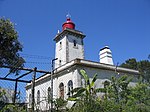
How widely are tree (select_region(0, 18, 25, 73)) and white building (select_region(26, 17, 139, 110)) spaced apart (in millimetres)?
2838

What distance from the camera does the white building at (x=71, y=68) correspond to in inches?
780

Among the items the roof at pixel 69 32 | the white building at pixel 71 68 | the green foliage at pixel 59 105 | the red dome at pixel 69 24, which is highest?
the red dome at pixel 69 24

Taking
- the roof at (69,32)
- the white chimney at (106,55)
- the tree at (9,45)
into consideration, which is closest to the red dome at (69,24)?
the roof at (69,32)

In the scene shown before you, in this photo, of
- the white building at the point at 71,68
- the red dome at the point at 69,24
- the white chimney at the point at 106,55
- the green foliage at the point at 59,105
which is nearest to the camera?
the green foliage at the point at 59,105

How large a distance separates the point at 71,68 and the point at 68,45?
27.0 ft

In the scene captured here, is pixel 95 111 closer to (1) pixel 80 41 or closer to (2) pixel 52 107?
(2) pixel 52 107

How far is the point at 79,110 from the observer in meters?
7.14

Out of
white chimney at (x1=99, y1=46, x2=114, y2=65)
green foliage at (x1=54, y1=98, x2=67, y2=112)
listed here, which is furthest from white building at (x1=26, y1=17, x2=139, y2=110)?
green foliage at (x1=54, y1=98, x2=67, y2=112)

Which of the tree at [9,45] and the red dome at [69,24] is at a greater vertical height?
the red dome at [69,24]

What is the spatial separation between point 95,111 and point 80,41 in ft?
74.7

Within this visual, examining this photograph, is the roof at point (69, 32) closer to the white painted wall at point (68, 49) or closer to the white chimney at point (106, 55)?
the white painted wall at point (68, 49)

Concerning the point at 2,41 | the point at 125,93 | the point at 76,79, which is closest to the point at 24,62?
the point at 2,41

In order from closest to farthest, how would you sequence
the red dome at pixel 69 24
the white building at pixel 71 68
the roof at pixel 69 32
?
the white building at pixel 71 68 < the roof at pixel 69 32 < the red dome at pixel 69 24

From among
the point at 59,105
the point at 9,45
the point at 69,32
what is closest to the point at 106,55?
the point at 69,32
